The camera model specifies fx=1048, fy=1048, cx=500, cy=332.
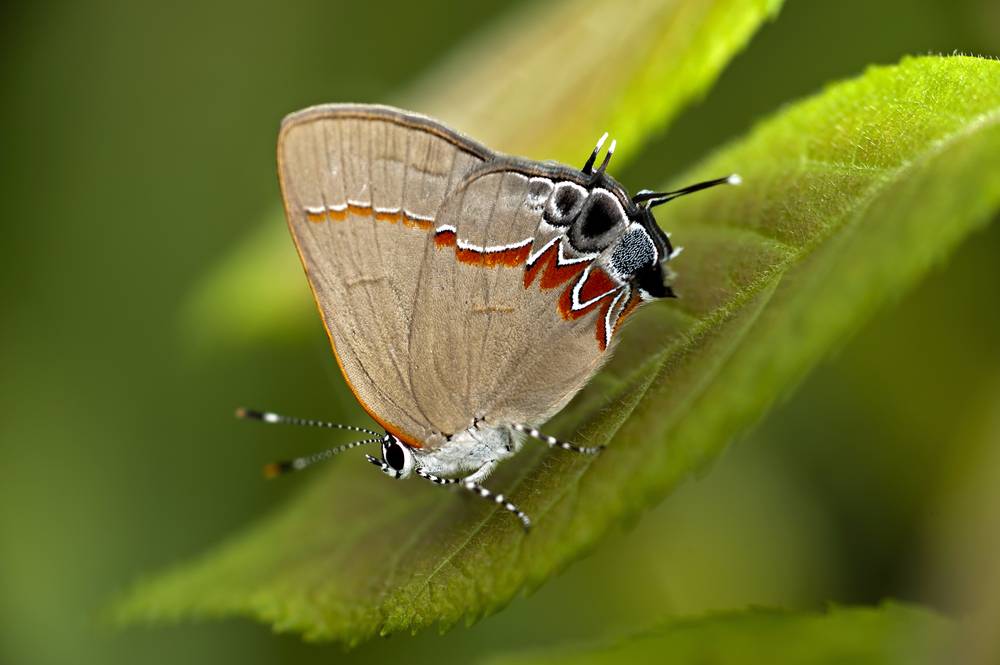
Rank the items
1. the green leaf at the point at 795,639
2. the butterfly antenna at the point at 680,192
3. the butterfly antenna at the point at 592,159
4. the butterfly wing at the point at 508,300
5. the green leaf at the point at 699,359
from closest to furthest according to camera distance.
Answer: the green leaf at the point at 699,359 → the green leaf at the point at 795,639 → the butterfly antenna at the point at 680,192 → the butterfly antenna at the point at 592,159 → the butterfly wing at the point at 508,300

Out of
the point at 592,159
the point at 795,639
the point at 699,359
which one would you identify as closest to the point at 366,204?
the point at 592,159

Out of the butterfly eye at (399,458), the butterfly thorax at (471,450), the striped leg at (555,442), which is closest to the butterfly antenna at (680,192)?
the striped leg at (555,442)

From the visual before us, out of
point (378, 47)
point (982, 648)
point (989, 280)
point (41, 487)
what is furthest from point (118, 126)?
point (982, 648)

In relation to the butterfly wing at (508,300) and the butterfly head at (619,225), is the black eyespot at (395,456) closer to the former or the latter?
the butterfly wing at (508,300)

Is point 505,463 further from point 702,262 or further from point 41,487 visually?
point 41,487

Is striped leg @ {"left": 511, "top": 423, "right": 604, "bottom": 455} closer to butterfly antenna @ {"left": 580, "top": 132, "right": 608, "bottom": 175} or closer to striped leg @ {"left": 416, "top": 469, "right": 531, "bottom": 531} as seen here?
striped leg @ {"left": 416, "top": 469, "right": 531, "bottom": 531}
